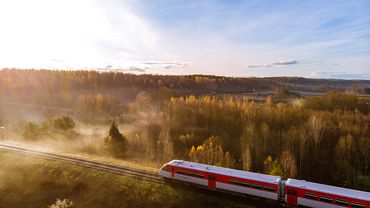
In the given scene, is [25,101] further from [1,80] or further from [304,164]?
[304,164]

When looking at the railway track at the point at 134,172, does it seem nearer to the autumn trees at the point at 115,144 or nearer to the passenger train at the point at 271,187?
the passenger train at the point at 271,187

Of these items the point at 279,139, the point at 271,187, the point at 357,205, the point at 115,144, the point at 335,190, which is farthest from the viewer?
the point at 279,139

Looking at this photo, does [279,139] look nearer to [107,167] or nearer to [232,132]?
[232,132]

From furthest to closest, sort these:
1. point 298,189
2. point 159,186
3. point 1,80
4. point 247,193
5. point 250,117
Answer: point 1,80 → point 250,117 → point 159,186 → point 247,193 → point 298,189

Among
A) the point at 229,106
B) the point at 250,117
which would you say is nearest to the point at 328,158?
the point at 250,117

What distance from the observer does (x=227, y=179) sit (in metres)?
27.6

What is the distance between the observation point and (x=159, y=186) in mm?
30953

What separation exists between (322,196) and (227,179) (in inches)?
309

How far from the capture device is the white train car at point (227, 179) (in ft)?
85.3

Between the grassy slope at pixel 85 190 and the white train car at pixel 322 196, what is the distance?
15.4 ft

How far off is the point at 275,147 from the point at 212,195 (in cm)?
3856

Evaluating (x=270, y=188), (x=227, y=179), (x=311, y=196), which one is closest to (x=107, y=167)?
(x=227, y=179)

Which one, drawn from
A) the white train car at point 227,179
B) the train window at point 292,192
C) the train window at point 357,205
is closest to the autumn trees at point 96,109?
the white train car at point 227,179

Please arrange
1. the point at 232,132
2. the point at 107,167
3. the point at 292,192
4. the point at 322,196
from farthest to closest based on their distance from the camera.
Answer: the point at 232,132 < the point at 107,167 < the point at 292,192 < the point at 322,196
